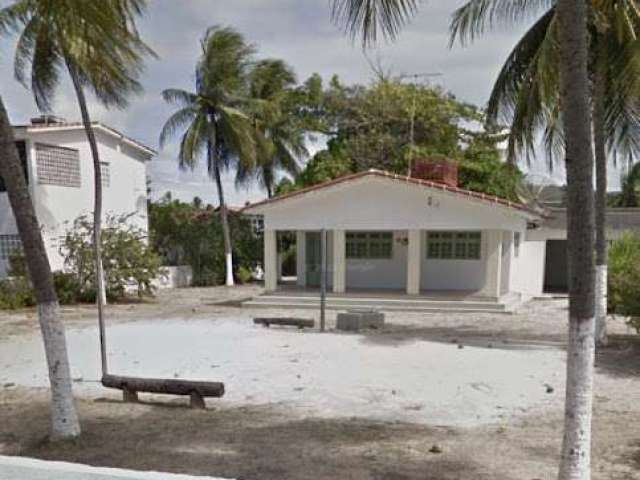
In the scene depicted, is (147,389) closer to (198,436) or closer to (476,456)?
(198,436)

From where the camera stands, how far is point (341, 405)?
292 inches

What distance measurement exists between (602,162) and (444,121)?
1735 cm

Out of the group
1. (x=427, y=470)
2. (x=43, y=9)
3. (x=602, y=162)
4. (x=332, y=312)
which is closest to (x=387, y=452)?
(x=427, y=470)

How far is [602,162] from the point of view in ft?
35.5

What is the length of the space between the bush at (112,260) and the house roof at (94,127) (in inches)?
130

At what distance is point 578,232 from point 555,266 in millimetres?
22952

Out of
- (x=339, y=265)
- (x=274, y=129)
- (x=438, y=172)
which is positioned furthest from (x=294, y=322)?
(x=274, y=129)

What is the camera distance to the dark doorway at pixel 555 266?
25.1m

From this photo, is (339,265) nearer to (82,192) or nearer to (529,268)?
(529,268)

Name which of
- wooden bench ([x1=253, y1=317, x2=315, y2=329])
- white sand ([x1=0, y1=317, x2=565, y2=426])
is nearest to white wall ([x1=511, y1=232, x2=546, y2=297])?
wooden bench ([x1=253, y1=317, x2=315, y2=329])

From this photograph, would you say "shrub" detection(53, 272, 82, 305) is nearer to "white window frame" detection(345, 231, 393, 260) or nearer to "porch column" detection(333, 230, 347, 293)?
"porch column" detection(333, 230, 347, 293)

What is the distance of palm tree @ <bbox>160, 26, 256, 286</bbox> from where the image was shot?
24.8 m

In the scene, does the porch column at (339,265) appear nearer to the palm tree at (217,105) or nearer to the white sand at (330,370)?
the white sand at (330,370)

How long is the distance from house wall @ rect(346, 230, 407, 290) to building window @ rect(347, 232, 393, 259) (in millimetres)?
142
